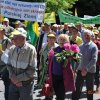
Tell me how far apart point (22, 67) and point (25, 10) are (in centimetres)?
646

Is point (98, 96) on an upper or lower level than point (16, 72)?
lower

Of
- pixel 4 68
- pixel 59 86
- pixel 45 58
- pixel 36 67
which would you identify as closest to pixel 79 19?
pixel 45 58

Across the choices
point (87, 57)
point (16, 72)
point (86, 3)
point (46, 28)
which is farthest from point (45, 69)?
point (86, 3)

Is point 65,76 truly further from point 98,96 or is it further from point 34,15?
point 34,15

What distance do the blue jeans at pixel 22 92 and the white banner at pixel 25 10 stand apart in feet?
20.2

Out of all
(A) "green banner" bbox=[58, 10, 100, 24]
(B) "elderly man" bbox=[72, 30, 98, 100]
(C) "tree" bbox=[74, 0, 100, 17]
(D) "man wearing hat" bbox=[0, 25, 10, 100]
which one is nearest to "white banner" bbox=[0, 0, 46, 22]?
(A) "green banner" bbox=[58, 10, 100, 24]

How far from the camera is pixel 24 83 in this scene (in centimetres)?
748

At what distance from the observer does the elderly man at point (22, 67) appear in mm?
7445

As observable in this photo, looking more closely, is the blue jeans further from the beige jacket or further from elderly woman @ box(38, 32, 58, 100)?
elderly woman @ box(38, 32, 58, 100)

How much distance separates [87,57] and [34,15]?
14.7 ft

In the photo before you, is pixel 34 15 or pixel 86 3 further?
pixel 86 3

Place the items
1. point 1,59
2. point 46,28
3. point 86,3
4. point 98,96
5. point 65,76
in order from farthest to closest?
point 86,3, point 46,28, point 98,96, point 1,59, point 65,76

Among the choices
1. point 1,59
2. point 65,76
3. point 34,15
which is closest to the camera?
point 65,76

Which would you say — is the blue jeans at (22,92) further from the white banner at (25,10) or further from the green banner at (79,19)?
the green banner at (79,19)
